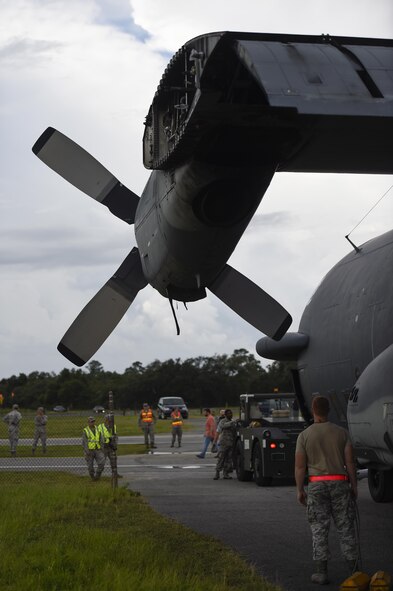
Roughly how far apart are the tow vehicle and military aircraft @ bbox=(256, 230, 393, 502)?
3.76 meters

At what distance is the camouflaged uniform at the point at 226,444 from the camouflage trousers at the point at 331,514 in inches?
507

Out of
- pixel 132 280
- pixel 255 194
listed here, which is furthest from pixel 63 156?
pixel 255 194

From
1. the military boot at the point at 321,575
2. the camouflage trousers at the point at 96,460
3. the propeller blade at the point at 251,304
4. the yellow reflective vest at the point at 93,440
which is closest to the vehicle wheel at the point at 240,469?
→ the camouflage trousers at the point at 96,460

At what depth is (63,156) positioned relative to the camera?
11.8 metres

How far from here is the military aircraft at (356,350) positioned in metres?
8.88

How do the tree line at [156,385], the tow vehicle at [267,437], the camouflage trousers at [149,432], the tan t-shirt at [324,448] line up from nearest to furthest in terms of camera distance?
1. the tan t-shirt at [324,448]
2. the tow vehicle at [267,437]
3. the camouflage trousers at [149,432]
4. the tree line at [156,385]

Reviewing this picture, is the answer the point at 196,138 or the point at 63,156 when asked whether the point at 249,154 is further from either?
the point at 63,156

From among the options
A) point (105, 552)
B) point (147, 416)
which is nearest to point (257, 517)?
point (105, 552)

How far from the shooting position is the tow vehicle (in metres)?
19.8

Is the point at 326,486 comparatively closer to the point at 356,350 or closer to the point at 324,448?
the point at 324,448

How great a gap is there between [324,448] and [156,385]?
6735 centimetres

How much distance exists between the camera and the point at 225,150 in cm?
855

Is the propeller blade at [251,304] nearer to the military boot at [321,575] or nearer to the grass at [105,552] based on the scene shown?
the grass at [105,552]

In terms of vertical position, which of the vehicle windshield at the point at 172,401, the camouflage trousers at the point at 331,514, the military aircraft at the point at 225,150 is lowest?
the camouflage trousers at the point at 331,514
